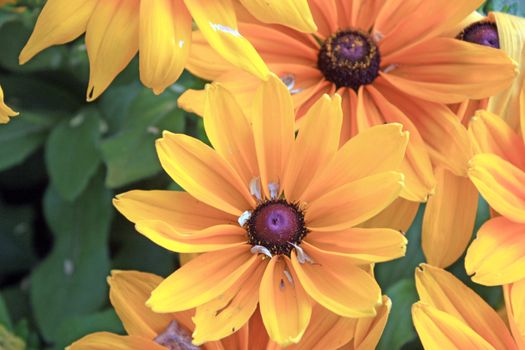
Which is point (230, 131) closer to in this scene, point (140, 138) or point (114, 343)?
point (114, 343)

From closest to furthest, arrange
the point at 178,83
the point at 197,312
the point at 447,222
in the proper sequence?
the point at 197,312 < the point at 447,222 < the point at 178,83

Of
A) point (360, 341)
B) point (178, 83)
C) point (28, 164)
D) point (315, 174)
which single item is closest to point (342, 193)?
point (315, 174)

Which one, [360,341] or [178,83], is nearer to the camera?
[360,341]

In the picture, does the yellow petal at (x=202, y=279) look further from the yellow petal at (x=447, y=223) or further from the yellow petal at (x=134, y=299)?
the yellow petal at (x=447, y=223)

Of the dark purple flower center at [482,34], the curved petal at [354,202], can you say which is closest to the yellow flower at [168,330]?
the curved petal at [354,202]

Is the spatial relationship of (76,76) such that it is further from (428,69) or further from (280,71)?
(428,69)

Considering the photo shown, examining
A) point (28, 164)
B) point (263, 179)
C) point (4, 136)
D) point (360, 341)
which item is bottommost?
point (28, 164)
